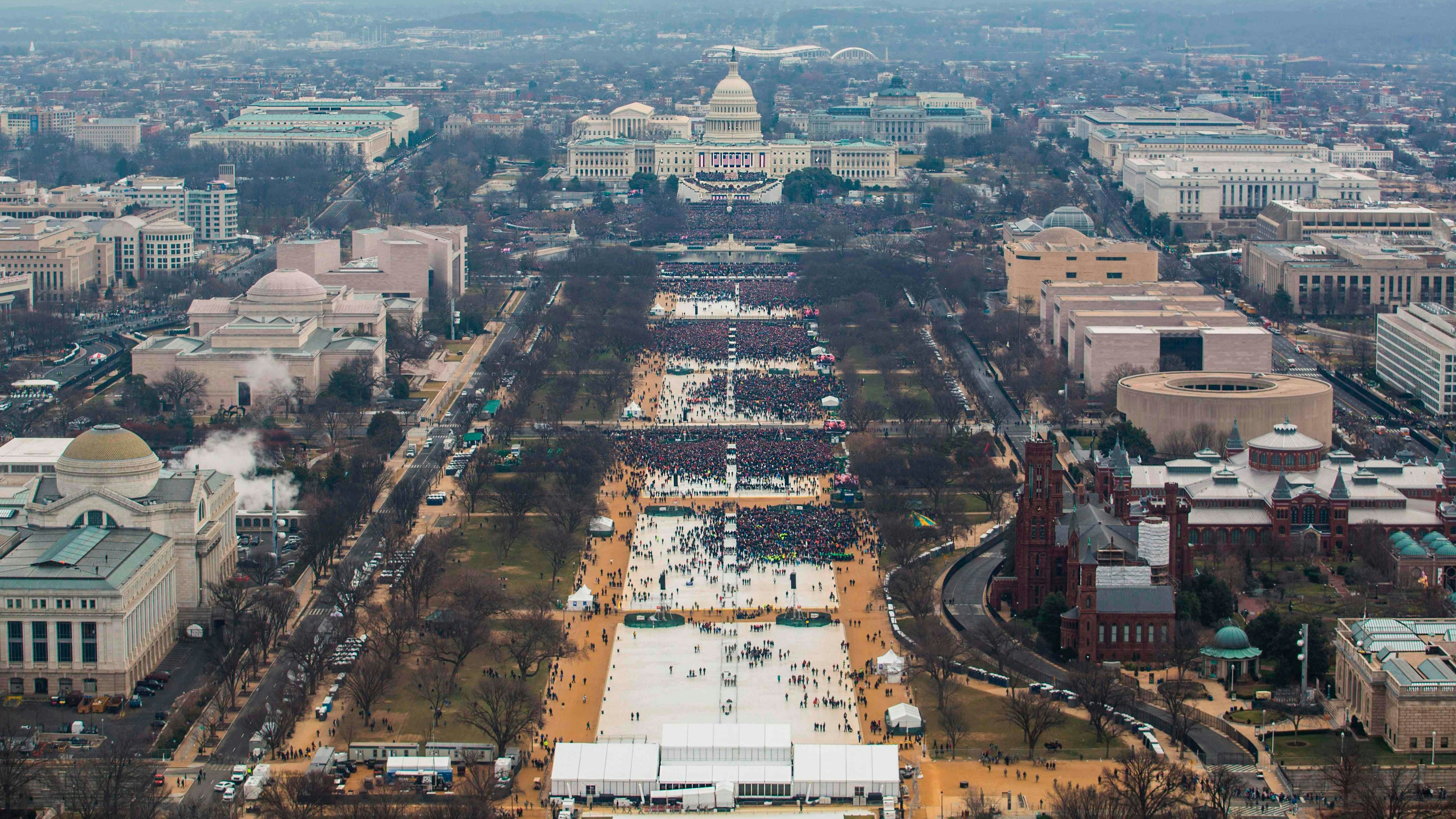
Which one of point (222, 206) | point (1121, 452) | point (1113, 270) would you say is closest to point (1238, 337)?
point (1113, 270)

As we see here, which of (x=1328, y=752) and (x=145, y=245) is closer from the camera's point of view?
(x=1328, y=752)

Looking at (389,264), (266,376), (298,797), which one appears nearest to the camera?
(298,797)

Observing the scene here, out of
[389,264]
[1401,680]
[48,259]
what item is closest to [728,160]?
[389,264]

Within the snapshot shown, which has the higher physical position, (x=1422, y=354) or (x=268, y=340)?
(x=1422, y=354)

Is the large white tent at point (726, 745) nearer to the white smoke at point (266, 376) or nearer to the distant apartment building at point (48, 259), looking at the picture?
the white smoke at point (266, 376)

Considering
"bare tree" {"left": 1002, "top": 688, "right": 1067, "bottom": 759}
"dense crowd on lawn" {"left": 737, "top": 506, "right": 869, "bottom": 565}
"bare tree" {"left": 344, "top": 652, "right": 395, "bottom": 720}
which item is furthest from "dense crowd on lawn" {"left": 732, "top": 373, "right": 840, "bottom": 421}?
"bare tree" {"left": 1002, "top": 688, "right": 1067, "bottom": 759}

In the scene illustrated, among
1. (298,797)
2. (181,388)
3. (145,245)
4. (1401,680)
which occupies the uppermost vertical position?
(145,245)

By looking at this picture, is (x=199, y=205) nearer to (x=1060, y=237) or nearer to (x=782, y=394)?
(x=1060, y=237)
